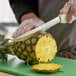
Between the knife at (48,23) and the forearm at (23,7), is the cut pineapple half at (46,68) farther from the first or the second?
the forearm at (23,7)

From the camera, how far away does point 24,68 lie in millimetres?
869

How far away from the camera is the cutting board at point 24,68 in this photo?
2.64 ft

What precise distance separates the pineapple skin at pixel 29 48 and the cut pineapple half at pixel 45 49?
12 mm

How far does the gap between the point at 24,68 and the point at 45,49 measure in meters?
0.12

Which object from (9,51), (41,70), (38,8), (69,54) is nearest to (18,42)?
(9,51)

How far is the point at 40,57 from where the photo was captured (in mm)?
914

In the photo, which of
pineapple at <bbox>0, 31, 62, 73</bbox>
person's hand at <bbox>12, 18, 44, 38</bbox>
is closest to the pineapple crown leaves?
pineapple at <bbox>0, 31, 62, 73</bbox>

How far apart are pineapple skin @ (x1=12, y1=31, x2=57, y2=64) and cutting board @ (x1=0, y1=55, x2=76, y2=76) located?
0.10 ft

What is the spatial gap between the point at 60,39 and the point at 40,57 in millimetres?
346

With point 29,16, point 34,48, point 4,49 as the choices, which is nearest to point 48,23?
point 34,48

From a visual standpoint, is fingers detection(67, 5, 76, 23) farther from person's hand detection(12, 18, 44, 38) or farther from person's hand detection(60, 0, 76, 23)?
person's hand detection(12, 18, 44, 38)

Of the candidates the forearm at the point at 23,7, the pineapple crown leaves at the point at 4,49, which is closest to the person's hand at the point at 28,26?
the pineapple crown leaves at the point at 4,49

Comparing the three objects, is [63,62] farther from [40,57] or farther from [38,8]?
[38,8]

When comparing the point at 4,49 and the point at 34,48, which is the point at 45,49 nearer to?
the point at 34,48
